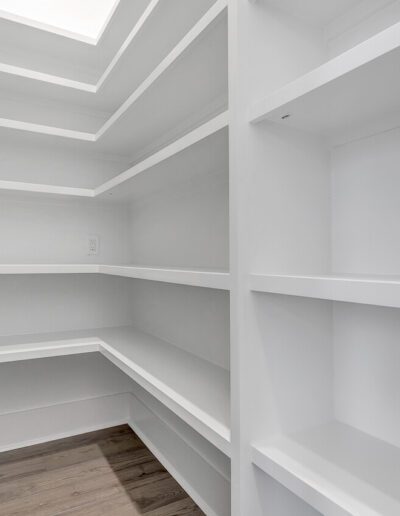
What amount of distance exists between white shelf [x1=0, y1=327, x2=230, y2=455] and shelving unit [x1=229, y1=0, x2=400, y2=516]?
0.53 feet

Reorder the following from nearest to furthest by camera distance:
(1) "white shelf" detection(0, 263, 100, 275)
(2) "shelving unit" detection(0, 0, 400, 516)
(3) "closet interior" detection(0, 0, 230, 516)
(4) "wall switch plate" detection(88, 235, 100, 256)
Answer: (2) "shelving unit" detection(0, 0, 400, 516) < (3) "closet interior" detection(0, 0, 230, 516) < (1) "white shelf" detection(0, 263, 100, 275) < (4) "wall switch plate" detection(88, 235, 100, 256)

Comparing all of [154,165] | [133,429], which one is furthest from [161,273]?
[133,429]

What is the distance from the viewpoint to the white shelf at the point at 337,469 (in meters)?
0.69

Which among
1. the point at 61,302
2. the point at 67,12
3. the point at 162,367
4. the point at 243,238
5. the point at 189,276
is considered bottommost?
the point at 162,367

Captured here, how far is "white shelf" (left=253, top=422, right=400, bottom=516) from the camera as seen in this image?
69 centimetres

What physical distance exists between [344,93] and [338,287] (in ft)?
1.29

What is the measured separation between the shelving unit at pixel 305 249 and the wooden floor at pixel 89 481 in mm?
853

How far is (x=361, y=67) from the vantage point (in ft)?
2.21

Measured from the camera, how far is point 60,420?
2191 mm

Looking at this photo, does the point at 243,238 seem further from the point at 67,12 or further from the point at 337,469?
the point at 67,12

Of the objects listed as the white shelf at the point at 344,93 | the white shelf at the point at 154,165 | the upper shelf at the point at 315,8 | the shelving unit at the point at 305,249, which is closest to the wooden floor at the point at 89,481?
the shelving unit at the point at 305,249

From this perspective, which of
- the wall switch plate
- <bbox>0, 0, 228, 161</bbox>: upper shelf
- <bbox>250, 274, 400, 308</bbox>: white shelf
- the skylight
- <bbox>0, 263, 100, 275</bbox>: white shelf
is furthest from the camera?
the wall switch plate

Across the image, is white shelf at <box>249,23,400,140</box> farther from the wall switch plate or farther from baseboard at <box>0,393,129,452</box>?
baseboard at <box>0,393,129,452</box>

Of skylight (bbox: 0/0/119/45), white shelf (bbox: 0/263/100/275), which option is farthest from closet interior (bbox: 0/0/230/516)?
skylight (bbox: 0/0/119/45)
